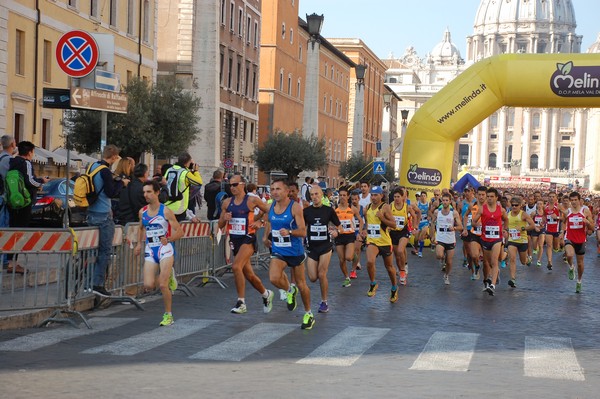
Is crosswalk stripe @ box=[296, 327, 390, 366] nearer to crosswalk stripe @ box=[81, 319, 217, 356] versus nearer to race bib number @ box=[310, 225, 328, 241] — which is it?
crosswalk stripe @ box=[81, 319, 217, 356]

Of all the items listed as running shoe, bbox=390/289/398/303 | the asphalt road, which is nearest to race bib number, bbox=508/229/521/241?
the asphalt road

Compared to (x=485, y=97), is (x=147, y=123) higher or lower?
lower

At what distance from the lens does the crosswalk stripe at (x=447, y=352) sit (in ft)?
31.4

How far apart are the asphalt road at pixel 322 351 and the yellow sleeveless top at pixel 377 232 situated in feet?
3.16

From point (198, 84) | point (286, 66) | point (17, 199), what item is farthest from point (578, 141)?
point (17, 199)

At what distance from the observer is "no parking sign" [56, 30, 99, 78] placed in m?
14.1

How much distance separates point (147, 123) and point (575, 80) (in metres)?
11.7

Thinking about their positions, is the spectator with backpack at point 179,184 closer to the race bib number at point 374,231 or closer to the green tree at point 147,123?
the race bib number at point 374,231

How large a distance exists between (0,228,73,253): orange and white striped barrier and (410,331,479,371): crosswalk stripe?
414 cm

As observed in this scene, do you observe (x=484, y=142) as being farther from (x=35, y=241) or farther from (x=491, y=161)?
(x=35, y=241)

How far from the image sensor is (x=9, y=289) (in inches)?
470

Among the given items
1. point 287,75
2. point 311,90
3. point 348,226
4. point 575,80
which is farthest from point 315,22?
point 287,75

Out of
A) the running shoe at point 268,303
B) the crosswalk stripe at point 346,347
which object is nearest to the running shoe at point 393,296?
the running shoe at point 268,303

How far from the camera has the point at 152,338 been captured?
11.0m
